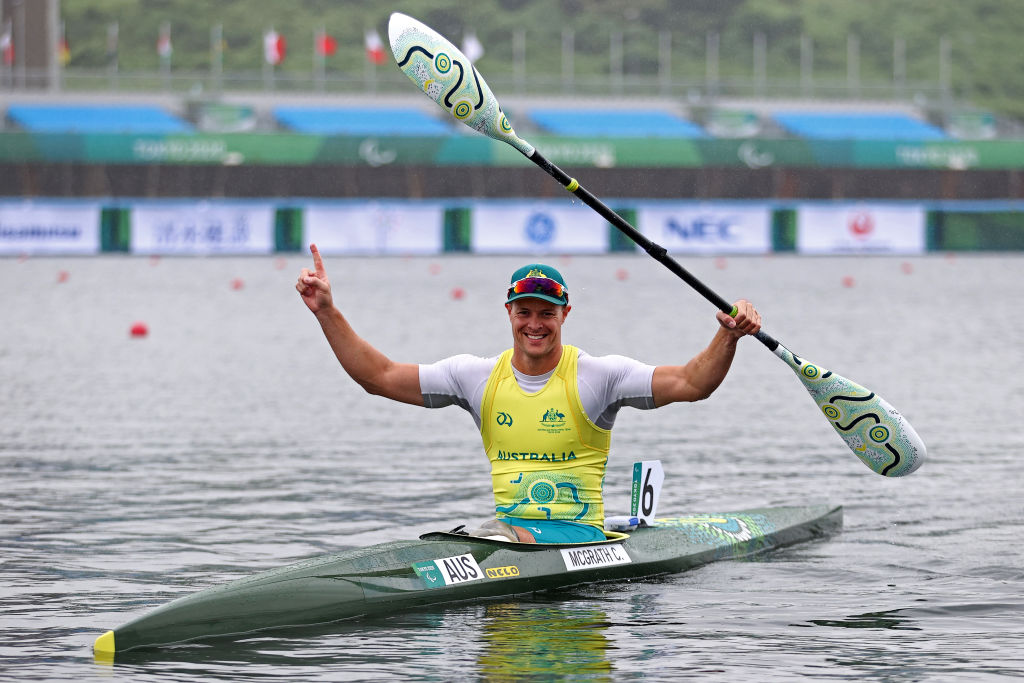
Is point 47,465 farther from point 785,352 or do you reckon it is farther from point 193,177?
point 193,177

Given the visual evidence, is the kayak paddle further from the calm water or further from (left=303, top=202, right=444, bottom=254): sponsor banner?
(left=303, top=202, right=444, bottom=254): sponsor banner

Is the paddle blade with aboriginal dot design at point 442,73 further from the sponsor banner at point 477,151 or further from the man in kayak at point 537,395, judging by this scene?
the sponsor banner at point 477,151

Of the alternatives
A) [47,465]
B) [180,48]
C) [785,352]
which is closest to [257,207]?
[47,465]

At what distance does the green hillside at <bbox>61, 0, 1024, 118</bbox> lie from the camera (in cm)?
11200

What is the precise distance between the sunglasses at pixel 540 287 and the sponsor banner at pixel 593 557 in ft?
5.00

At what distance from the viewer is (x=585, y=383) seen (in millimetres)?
9148

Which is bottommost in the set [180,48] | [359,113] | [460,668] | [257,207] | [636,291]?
[460,668]

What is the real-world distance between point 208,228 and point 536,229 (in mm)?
8799

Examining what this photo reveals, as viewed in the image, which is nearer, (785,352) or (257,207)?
(785,352)

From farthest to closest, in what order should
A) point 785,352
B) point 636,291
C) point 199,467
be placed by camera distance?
point 636,291, point 199,467, point 785,352

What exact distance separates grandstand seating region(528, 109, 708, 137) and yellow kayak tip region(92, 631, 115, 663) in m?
53.0

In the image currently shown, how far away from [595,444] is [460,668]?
185cm

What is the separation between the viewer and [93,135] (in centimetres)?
5153

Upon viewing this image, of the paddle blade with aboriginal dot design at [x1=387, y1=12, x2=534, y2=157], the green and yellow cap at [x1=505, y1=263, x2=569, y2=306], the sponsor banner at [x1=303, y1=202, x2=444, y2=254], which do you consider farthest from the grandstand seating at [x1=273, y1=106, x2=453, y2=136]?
the green and yellow cap at [x1=505, y1=263, x2=569, y2=306]
